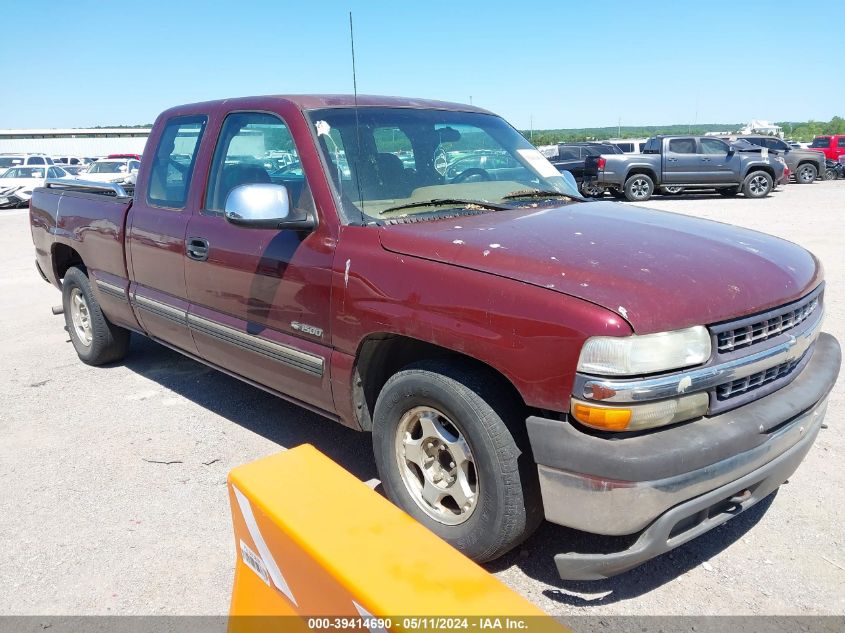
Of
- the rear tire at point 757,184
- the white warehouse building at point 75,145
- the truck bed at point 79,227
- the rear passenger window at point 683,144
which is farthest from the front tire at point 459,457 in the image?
the white warehouse building at point 75,145

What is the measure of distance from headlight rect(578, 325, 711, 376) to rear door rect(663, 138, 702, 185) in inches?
740

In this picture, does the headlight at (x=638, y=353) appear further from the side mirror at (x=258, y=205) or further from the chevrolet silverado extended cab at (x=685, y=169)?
the chevrolet silverado extended cab at (x=685, y=169)

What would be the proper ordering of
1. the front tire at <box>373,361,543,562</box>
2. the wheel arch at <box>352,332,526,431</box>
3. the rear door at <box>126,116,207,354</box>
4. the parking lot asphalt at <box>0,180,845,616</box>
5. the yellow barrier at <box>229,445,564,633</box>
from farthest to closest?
1. the rear door at <box>126,116,207,354</box>
2. the wheel arch at <box>352,332,526,431</box>
3. the parking lot asphalt at <box>0,180,845,616</box>
4. the front tire at <box>373,361,543,562</box>
5. the yellow barrier at <box>229,445,564,633</box>

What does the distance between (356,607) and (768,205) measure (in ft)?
61.2

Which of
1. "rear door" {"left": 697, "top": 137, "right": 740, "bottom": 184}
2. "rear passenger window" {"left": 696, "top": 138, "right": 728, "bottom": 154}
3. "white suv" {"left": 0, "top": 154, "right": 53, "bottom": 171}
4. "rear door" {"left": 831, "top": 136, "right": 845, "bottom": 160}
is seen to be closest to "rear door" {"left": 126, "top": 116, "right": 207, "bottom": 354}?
"rear door" {"left": 697, "top": 137, "right": 740, "bottom": 184}

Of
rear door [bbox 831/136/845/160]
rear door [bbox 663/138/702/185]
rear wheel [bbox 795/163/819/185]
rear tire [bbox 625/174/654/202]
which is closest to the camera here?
rear tire [bbox 625/174/654/202]

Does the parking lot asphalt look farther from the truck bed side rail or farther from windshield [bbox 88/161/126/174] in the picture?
windshield [bbox 88/161/126/174]

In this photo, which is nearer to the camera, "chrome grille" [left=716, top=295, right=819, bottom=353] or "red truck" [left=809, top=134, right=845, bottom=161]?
"chrome grille" [left=716, top=295, right=819, bottom=353]

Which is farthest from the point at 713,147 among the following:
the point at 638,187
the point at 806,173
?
the point at 806,173

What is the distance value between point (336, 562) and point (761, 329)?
1780mm

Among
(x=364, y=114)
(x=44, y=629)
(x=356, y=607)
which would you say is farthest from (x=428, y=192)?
(x=44, y=629)

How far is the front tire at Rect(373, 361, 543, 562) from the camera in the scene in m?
2.53

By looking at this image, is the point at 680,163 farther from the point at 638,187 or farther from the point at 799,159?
the point at 799,159

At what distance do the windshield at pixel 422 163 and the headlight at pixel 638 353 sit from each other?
4.28 feet
